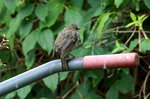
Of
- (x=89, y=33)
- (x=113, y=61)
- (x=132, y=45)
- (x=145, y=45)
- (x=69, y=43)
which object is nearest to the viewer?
(x=113, y=61)

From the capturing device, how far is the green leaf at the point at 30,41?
5.15m

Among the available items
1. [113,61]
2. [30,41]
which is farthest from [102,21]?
[113,61]

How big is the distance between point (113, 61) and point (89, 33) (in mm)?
2350

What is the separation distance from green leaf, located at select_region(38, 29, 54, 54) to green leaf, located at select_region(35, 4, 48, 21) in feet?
0.49

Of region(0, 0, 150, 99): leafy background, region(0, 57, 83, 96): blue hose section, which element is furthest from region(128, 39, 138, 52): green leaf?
region(0, 57, 83, 96): blue hose section

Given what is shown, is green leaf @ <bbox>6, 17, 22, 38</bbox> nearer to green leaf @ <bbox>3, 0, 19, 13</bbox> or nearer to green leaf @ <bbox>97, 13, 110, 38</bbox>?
green leaf @ <bbox>3, 0, 19, 13</bbox>

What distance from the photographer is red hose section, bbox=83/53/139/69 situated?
2.70 m

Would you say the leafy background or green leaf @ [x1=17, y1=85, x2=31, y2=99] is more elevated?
the leafy background

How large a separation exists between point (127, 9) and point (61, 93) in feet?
4.27

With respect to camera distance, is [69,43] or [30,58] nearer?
[69,43]

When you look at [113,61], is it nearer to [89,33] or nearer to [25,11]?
[89,33]

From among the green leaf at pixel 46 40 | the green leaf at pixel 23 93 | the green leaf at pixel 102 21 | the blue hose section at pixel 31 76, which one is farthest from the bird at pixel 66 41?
the blue hose section at pixel 31 76

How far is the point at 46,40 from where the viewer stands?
16.8 ft

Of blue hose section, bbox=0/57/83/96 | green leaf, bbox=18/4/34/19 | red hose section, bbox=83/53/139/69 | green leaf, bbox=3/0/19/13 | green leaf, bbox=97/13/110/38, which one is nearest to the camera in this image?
red hose section, bbox=83/53/139/69
